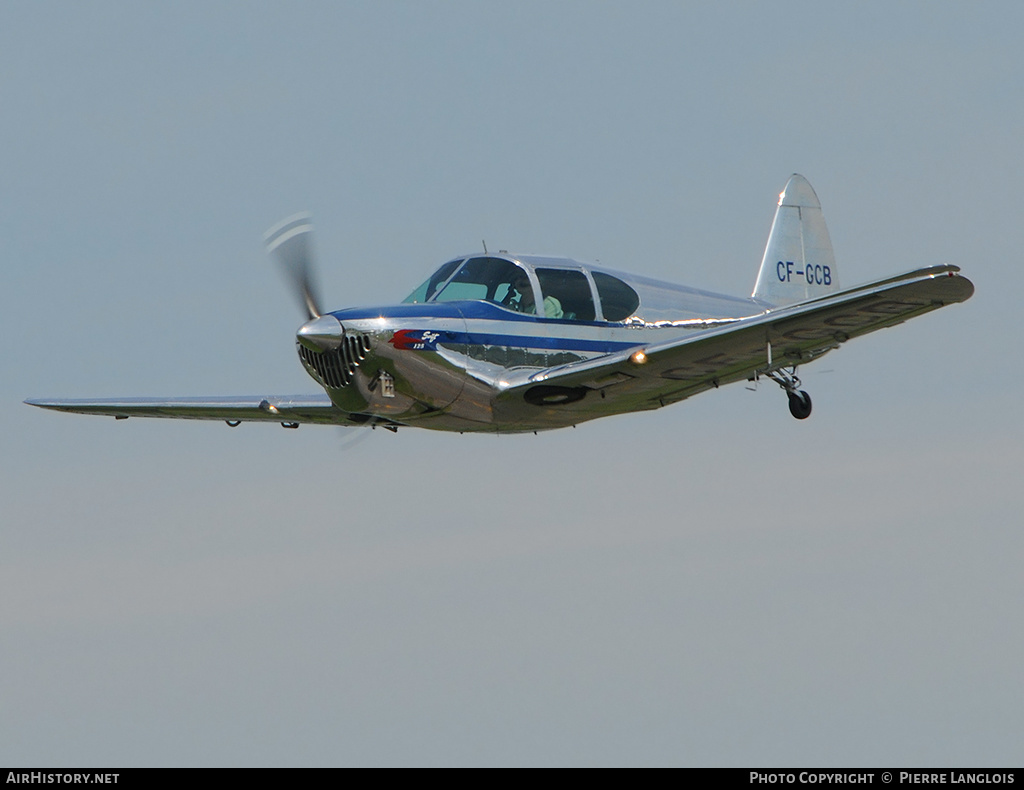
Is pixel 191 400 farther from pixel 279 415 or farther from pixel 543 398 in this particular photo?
pixel 543 398

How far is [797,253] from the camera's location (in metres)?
23.5

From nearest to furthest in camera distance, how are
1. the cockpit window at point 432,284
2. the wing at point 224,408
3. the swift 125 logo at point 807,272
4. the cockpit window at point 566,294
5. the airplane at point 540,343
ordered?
the airplane at point 540,343 < the cockpit window at point 566,294 < the cockpit window at point 432,284 < the wing at point 224,408 < the swift 125 logo at point 807,272

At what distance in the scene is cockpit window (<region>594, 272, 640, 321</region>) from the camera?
1872cm

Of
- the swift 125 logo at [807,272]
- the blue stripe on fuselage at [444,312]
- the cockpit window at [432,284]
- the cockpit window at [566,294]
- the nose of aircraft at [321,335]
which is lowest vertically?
the nose of aircraft at [321,335]

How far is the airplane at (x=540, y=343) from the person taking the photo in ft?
55.0

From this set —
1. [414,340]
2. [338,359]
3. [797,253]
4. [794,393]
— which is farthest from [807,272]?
[338,359]

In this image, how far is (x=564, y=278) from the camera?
1836 cm

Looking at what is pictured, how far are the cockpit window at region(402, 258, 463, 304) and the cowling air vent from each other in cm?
145

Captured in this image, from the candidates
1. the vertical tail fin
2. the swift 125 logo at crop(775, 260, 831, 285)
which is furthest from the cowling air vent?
the swift 125 logo at crop(775, 260, 831, 285)

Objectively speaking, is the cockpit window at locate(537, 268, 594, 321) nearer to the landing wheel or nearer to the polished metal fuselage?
the polished metal fuselage

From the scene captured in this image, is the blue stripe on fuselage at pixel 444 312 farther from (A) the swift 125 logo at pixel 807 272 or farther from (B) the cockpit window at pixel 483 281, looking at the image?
(A) the swift 125 logo at pixel 807 272

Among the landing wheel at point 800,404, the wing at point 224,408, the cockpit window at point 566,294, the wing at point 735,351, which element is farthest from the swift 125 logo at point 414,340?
the landing wheel at point 800,404

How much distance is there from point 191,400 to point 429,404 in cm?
502
